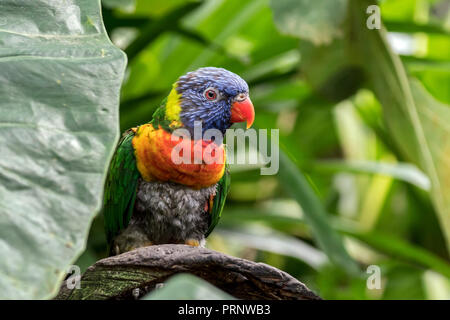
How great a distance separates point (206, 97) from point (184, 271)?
21.0 inches

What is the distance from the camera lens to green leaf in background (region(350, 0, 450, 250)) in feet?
5.59

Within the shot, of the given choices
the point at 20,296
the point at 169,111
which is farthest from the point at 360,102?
the point at 20,296

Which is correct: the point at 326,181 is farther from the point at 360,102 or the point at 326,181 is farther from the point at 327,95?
the point at 327,95

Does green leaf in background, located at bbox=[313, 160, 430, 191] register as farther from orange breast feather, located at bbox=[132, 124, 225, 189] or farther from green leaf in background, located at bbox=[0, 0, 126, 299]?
green leaf in background, located at bbox=[0, 0, 126, 299]

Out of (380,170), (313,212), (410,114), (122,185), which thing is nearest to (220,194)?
(122,185)

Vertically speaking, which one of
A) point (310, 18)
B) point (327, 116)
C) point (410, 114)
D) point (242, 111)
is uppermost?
point (327, 116)

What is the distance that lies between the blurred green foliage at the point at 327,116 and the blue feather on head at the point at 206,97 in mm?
283

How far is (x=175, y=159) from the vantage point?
1334 mm

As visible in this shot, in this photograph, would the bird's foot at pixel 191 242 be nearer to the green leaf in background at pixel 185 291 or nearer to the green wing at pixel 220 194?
the green wing at pixel 220 194

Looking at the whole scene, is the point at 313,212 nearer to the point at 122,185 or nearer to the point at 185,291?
the point at 122,185

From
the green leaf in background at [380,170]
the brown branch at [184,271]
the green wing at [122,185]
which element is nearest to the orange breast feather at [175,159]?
the green wing at [122,185]

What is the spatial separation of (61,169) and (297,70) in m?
1.66

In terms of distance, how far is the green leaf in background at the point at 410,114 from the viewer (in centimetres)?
170

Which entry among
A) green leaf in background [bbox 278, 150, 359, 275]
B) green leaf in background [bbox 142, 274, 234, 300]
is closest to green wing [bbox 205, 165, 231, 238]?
green leaf in background [bbox 278, 150, 359, 275]
